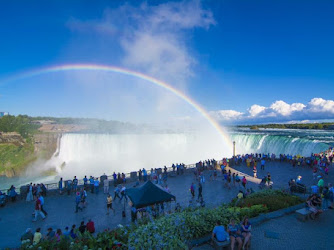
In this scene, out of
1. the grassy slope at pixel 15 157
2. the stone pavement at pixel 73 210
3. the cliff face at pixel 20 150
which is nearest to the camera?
the stone pavement at pixel 73 210

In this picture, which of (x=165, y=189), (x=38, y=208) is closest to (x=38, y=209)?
(x=38, y=208)

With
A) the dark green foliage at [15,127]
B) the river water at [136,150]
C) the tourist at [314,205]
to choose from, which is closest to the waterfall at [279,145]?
the river water at [136,150]

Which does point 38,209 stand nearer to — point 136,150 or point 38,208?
point 38,208

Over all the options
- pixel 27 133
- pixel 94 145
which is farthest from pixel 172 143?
pixel 27 133

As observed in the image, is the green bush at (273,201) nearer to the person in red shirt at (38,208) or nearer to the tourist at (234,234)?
the tourist at (234,234)

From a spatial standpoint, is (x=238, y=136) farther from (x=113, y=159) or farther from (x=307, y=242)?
(x=307, y=242)

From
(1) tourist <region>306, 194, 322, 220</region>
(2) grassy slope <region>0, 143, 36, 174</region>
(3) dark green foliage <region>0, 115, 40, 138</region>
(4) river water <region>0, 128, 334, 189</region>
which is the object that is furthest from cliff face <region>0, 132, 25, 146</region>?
(1) tourist <region>306, 194, 322, 220</region>

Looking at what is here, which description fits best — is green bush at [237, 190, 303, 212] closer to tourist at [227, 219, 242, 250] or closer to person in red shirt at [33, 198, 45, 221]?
tourist at [227, 219, 242, 250]

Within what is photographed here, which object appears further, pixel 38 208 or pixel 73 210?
pixel 73 210
